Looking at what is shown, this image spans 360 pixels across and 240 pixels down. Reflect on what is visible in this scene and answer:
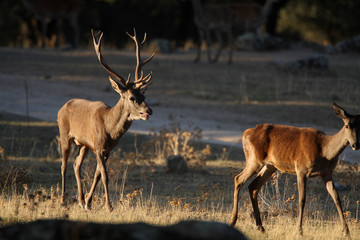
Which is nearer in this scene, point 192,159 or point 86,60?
point 192,159

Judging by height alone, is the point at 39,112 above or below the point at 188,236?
below

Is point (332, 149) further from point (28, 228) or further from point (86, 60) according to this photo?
point (86, 60)

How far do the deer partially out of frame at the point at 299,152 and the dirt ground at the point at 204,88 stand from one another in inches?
248

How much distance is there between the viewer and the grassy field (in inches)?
313

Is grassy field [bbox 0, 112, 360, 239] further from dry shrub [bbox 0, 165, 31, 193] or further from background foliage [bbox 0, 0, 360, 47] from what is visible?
background foliage [bbox 0, 0, 360, 47]

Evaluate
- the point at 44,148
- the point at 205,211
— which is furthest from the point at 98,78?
the point at 205,211

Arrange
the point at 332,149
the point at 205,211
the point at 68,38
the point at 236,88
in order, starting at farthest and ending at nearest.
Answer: the point at 68,38
the point at 236,88
the point at 205,211
the point at 332,149

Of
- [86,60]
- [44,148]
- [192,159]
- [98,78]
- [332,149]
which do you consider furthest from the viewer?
[86,60]

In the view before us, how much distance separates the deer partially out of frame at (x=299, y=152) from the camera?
7527 mm

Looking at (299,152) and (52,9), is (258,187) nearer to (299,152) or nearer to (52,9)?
(299,152)

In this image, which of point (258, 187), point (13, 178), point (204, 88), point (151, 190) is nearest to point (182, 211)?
point (151, 190)

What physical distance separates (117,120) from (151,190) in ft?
4.45

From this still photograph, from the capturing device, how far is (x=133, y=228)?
4.47m

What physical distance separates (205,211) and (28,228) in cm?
495
